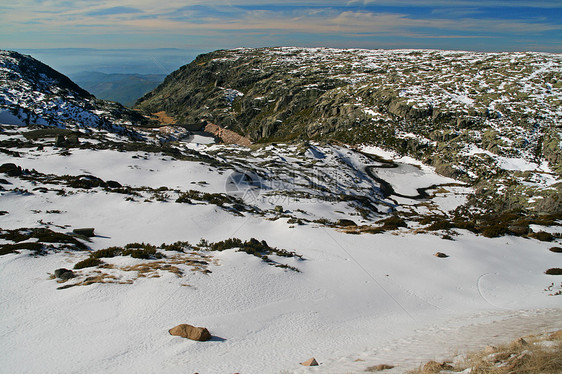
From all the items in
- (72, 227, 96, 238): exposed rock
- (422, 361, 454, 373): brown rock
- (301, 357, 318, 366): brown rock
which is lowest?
(72, 227, 96, 238): exposed rock

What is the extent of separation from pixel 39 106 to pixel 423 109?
111 m

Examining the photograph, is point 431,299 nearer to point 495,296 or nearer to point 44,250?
point 495,296

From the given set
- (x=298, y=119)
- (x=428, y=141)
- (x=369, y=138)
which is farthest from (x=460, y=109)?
(x=298, y=119)

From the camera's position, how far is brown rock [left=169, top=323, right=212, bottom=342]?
7902mm

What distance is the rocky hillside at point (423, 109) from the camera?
5950cm

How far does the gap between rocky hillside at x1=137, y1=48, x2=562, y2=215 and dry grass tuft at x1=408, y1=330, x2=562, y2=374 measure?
40847 mm

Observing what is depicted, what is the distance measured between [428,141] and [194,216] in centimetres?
7097

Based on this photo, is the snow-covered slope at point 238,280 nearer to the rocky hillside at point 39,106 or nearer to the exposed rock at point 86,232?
the exposed rock at point 86,232

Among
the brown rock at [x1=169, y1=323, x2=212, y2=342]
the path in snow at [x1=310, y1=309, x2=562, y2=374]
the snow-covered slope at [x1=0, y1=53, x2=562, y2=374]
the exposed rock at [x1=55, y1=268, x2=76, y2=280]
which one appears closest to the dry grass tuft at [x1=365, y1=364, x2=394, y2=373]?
the path in snow at [x1=310, y1=309, x2=562, y2=374]

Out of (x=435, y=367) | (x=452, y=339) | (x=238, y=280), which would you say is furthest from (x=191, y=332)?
(x=452, y=339)

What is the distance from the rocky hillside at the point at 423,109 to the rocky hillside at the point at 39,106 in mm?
33085

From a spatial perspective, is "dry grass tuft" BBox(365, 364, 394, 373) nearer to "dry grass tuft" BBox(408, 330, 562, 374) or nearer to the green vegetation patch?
"dry grass tuft" BBox(408, 330, 562, 374)

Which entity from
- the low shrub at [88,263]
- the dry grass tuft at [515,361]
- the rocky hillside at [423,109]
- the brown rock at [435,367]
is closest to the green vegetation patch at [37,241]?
the low shrub at [88,263]

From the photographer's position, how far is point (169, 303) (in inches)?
375
